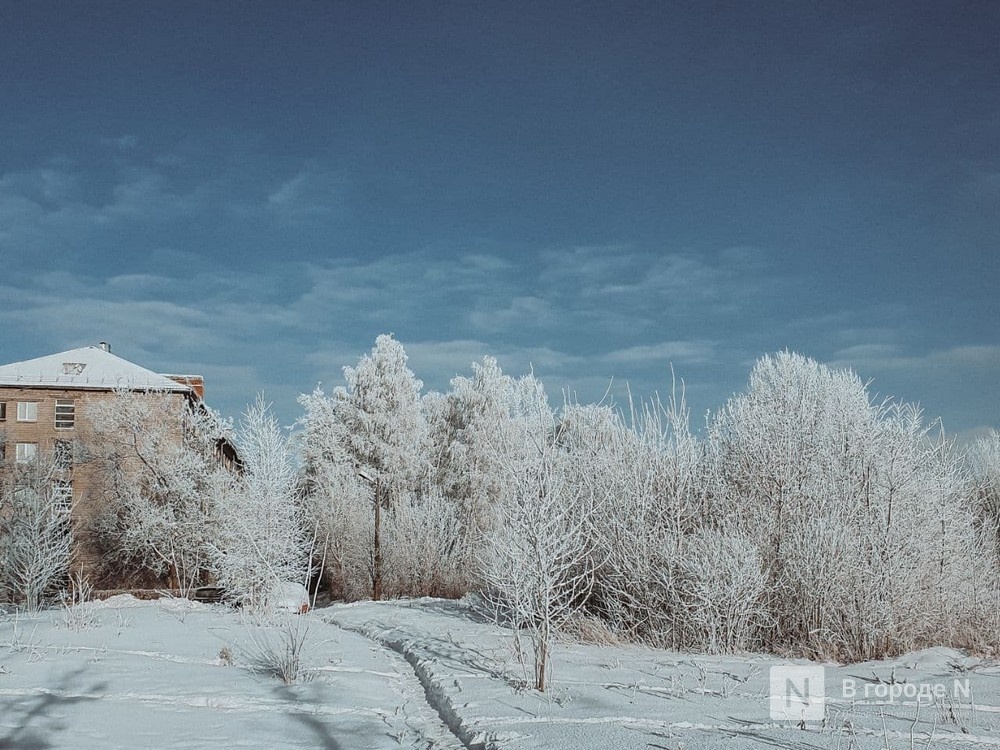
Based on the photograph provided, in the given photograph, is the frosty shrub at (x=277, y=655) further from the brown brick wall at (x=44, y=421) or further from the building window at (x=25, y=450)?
the building window at (x=25, y=450)

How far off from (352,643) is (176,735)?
5.27m

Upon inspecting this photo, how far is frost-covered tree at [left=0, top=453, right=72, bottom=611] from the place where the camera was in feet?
63.1

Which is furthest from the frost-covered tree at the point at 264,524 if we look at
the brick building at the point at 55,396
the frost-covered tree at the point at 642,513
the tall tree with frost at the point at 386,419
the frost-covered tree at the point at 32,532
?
the brick building at the point at 55,396

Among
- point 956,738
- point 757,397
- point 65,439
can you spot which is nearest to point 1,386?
point 65,439

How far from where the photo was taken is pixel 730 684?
722cm

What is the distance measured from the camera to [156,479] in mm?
26734

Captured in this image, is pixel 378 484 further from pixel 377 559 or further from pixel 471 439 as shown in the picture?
pixel 471 439

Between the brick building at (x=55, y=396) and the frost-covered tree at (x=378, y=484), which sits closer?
the frost-covered tree at (x=378, y=484)

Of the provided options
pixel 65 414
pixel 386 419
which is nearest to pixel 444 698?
pixel 386 419

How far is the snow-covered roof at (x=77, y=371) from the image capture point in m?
33.9

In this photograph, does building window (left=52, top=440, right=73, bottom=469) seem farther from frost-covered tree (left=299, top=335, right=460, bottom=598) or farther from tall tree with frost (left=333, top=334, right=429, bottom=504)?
tall tree with frost (left=333, top=334, right=429, bottom=504)

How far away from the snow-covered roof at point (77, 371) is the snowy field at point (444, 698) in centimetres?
2536

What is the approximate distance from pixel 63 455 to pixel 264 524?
58.5 feet

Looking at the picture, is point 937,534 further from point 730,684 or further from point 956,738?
point 956,738
